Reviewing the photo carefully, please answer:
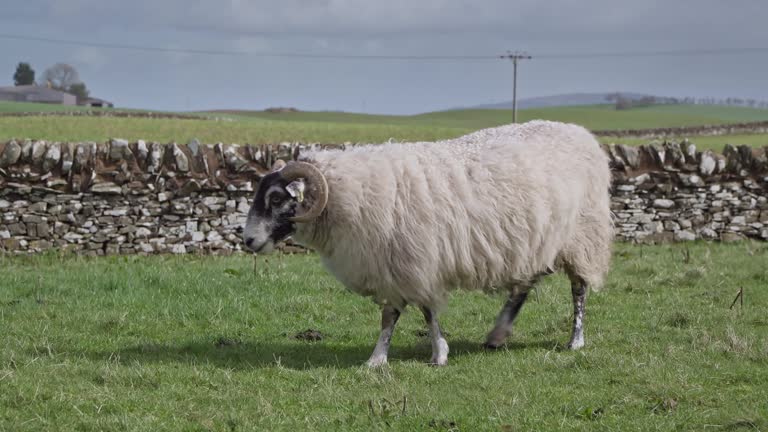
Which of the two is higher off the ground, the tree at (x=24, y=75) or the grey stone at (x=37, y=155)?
the tree at (x=24, y=75)

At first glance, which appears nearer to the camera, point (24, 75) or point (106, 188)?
point (106, 188)

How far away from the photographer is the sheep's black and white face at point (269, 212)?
8297mm

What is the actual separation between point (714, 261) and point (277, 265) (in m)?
6.84

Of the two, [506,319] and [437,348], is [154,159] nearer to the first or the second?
[506,319]

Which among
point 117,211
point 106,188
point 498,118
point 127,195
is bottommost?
point 117,211

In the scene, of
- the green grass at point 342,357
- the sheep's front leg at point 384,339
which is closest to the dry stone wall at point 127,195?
the green grass at point 342,357

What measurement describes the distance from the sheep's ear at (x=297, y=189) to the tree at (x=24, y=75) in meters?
153

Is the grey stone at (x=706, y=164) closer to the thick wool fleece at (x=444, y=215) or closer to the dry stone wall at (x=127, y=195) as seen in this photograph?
the dry stone wall at (x=127, y=195)

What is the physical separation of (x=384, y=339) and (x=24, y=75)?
154934 millimetres

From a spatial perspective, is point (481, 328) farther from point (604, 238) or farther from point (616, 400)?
point (616, 400)

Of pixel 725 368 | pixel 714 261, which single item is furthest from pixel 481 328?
pixel 714 261

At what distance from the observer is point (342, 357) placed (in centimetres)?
869

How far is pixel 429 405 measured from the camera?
6852mm

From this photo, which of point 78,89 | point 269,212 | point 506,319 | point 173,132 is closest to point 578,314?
point 506,319
